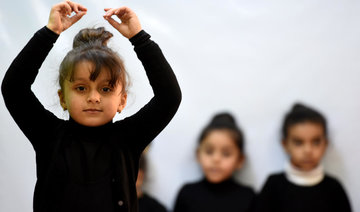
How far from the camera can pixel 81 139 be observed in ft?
2.50

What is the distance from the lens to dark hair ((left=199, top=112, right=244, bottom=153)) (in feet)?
6.02

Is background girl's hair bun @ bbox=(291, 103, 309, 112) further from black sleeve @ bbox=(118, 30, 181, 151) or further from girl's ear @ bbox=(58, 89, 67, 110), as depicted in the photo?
girl's ear @ bbox=(58, 89, 67, 110)

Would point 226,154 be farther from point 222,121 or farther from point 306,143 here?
point 306,143

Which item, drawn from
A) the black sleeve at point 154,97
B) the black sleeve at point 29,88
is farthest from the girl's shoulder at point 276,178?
the black sleeve at point 29,88

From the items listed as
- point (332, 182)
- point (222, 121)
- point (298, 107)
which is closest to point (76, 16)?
point (222, 121)

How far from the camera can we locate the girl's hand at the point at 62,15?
712mm

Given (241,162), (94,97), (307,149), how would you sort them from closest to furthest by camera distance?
(94,97) → (307,149) → (241,162)

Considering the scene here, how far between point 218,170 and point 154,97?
1114 mm

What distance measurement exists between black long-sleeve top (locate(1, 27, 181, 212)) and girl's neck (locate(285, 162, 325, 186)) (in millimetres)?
1189

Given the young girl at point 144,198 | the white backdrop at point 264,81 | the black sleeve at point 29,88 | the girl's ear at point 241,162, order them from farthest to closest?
the girl's ear at point 241,162, the young girl at point 144,198, the white backdrop at point 264,81, the black sleeve at point 29,88

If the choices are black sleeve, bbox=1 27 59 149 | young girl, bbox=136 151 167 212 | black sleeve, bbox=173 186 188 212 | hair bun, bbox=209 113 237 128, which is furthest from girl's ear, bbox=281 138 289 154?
black sleeve, bbox=1 27 59 149

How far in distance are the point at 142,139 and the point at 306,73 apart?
1200mm

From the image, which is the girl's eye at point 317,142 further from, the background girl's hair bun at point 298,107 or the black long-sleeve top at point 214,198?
Result: the black long-sleeve top at point 214,198

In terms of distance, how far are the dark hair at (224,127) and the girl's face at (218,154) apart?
12 millimetres
